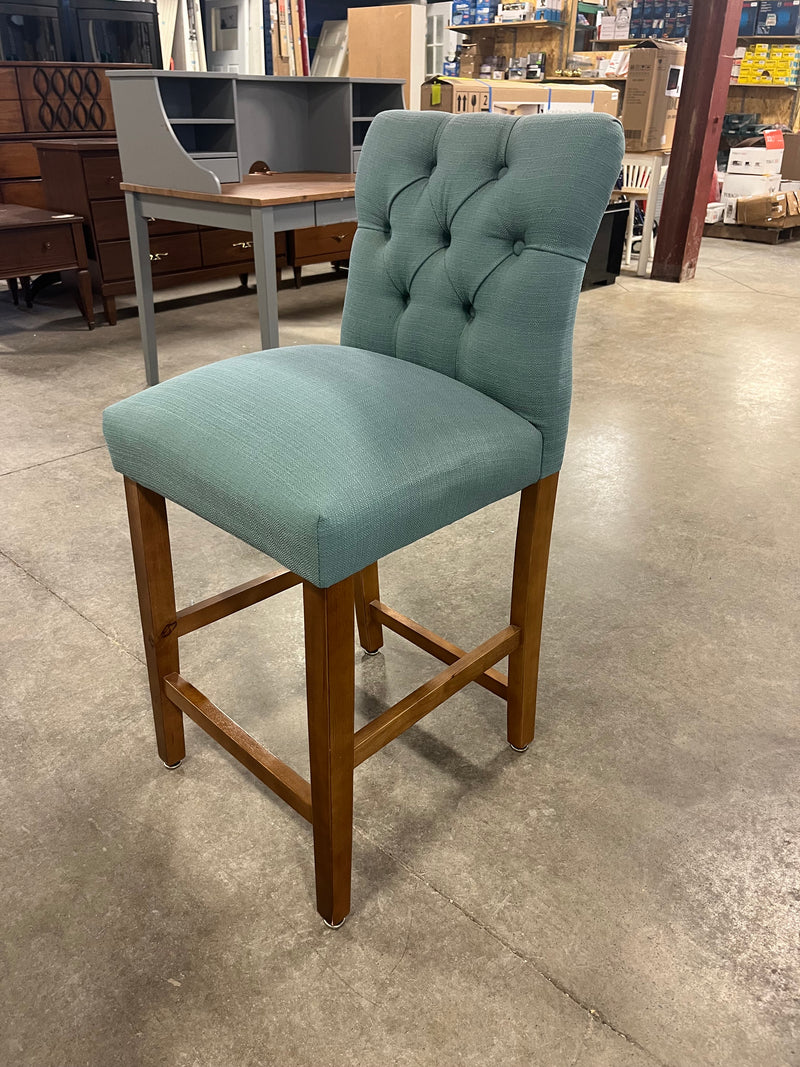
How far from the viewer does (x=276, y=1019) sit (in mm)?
924

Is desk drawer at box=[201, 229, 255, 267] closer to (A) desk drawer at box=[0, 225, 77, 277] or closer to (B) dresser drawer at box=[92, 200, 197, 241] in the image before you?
(B) dresser drawer at box=[92, 200, 197, 241]

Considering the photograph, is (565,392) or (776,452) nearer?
(565,392)

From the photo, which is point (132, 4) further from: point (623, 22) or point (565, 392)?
point (565, 392)

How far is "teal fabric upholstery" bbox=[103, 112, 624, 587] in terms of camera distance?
854mm

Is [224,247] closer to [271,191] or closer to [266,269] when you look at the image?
[271,191]

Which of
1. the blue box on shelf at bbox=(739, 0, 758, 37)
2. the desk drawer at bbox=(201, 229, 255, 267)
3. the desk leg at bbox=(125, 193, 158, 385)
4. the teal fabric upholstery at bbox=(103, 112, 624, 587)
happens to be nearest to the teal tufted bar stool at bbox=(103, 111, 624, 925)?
the teal fabric upholstery at bbox=(103, 112, 624, 587)

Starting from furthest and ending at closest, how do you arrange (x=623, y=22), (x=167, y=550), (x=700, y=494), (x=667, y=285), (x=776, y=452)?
(x=623, y=22)
(x=667, y=285)
(x=776, y=452)
(x=700, y=494)
(x=167, y=550)

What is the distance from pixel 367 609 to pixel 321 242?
3.42 m

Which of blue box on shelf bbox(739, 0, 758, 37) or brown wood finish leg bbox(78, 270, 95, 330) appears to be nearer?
brown wood finish leg bbox(78, 270, 95, 330)

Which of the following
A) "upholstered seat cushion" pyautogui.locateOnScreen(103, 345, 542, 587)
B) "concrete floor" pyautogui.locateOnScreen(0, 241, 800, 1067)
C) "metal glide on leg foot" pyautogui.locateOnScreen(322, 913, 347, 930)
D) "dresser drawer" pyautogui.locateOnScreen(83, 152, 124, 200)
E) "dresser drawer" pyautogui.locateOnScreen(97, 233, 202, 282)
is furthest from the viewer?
"dresser drawer" pyautogui.locateOnScreen(97, 233, 202, 282)

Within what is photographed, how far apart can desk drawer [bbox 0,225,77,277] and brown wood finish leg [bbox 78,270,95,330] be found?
74mm

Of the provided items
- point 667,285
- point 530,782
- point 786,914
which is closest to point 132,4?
point 667,285

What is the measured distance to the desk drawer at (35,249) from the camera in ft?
10.8

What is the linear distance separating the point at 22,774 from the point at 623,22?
750 cm
